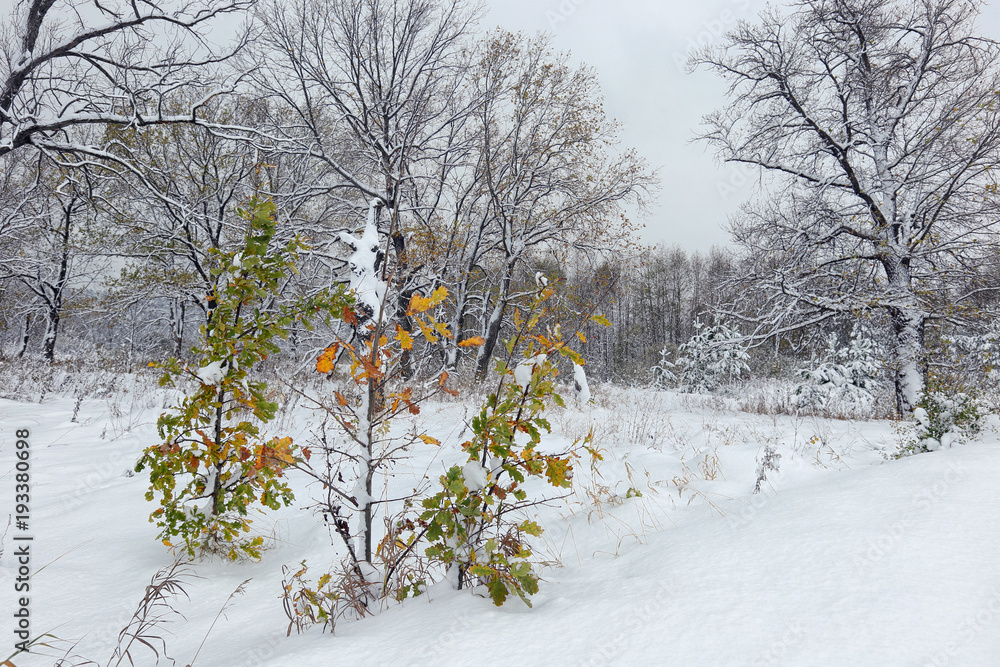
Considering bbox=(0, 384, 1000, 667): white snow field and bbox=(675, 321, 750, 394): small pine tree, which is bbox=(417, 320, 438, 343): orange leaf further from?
bbox=(675, 321, 750, 394): small pine tree

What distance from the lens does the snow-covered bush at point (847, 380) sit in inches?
464

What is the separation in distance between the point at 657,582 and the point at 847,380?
1483 cm

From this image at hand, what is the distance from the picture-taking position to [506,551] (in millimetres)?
1727

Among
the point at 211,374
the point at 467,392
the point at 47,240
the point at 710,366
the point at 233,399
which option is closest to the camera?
the point at 211,374

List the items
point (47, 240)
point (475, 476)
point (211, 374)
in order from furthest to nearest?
point (47, 240), point (211, 374), point (475, 476)

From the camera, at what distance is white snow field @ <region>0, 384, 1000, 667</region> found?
3.63ft

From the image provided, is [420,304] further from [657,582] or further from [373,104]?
[373,104]

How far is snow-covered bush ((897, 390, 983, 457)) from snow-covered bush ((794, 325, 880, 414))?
815 centimetres

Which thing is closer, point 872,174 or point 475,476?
point 475,476

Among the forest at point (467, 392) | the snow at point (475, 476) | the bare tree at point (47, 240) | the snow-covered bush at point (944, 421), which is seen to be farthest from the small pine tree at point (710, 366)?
the bare tree at point (47, 240)

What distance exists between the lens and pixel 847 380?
12969 millimetres

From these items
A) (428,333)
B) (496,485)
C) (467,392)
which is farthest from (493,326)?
(428,333)

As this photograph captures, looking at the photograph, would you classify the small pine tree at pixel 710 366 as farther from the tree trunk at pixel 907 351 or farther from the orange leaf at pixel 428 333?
the orange leaf at pixel 428 333

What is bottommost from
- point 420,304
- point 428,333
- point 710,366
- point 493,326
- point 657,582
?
point 710,366
